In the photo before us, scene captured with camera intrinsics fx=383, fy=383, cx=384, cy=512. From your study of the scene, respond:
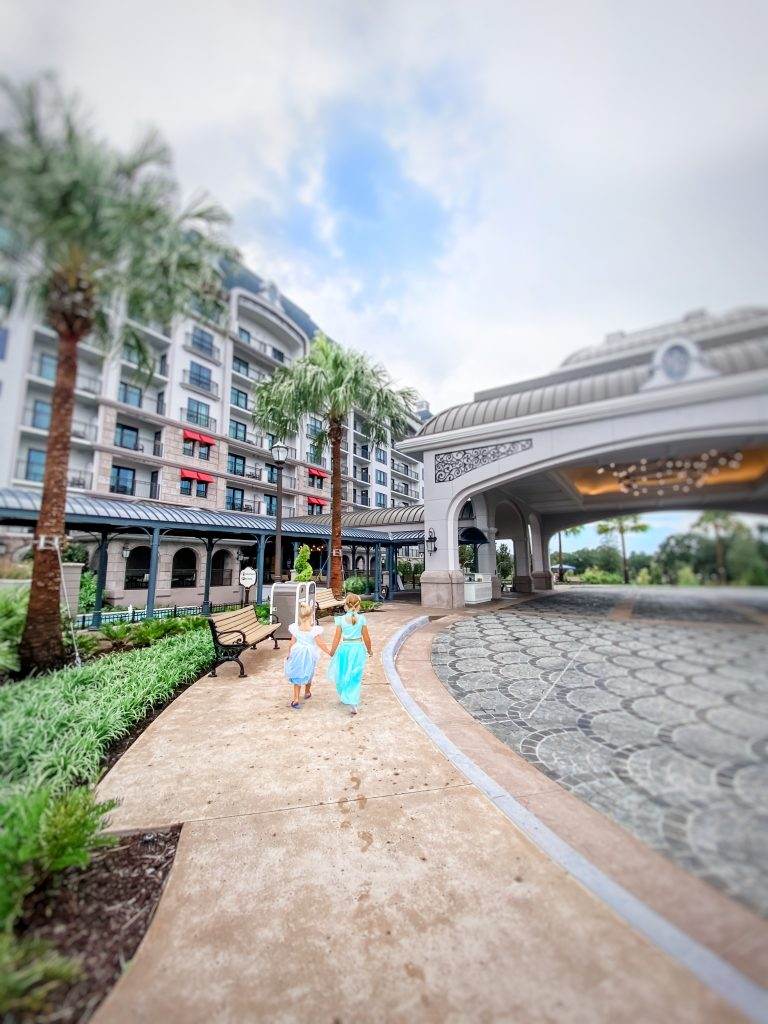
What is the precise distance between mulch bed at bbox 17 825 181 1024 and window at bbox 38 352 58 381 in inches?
103

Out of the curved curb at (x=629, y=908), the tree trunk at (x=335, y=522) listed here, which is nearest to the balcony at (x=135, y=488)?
the curved curb at (x=629, y=908)

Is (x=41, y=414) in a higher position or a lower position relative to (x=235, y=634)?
higher

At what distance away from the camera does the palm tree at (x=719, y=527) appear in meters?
1.44

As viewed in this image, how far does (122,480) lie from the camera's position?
8.69 feet

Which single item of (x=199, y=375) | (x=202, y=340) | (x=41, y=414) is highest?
(x=199, y=375)

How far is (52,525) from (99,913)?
2.11 m

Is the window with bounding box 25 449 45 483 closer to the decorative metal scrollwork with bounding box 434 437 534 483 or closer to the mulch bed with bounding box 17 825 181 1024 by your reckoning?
the mulch bed with bounding box 17 825 181 1024

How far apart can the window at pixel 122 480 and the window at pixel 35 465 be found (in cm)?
78

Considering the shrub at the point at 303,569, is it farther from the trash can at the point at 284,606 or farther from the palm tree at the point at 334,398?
the palm tree at the point at 334,398

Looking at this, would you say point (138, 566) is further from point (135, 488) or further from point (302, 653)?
point (135, 488)

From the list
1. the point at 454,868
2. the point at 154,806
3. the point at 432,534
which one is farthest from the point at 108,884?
the point at 432,534

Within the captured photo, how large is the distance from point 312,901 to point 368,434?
38.7ft

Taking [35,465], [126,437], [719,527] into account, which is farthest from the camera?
[126,437]

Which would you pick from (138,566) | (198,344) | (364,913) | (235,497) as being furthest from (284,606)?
(235,497)
